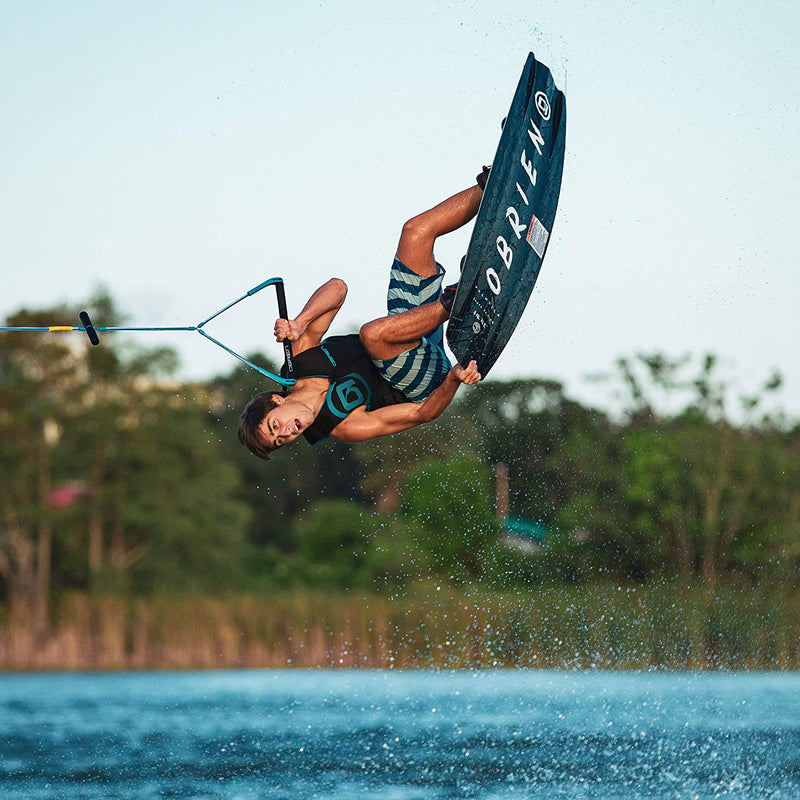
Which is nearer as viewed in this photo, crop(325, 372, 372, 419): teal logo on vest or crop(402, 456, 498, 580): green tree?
crop(325, 372, 372, 419): teal logo on vest

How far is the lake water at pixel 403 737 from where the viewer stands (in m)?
10.6

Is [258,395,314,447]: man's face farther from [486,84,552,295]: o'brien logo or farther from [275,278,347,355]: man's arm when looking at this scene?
[486,84,552,295]: o'brien logo

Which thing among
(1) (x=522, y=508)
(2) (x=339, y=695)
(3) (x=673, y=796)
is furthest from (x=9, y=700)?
(1) (x=522, y=508)

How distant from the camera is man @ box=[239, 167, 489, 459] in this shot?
6719 mm

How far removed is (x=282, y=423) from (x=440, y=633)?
14.3 m

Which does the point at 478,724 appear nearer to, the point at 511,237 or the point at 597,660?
the point at 597,660

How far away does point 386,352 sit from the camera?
22.9ft

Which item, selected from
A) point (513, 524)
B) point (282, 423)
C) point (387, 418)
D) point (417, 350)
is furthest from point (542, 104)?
point (513, 524)

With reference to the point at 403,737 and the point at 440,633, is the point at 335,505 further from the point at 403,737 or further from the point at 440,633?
the point at 403,737

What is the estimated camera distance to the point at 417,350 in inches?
280

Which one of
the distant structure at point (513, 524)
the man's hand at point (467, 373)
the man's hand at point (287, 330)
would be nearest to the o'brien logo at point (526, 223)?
the man's hand at point (467, 373)

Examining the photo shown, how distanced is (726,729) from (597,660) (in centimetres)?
565

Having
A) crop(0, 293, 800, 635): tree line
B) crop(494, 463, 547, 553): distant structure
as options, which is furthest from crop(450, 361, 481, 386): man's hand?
crop(494, 463, 547, 553): distant structure

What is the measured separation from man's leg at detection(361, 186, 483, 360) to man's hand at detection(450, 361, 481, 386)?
44 cm
